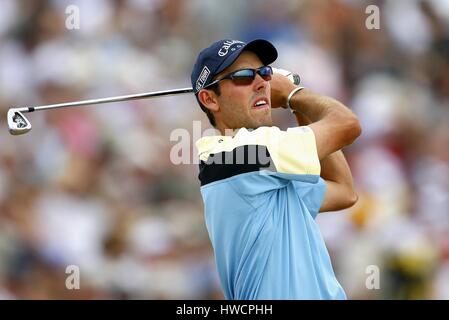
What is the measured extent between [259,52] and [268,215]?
59cm

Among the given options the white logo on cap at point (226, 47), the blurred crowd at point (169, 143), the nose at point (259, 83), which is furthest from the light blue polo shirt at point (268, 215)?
the blurred crowd at point (169, 143)

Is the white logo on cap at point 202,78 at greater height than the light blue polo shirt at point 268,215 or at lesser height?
greater

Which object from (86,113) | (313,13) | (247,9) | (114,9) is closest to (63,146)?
(86,113)

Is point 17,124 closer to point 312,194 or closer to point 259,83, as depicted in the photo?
point 259,83

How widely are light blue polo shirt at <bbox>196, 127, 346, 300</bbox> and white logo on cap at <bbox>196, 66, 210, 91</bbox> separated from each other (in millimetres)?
275

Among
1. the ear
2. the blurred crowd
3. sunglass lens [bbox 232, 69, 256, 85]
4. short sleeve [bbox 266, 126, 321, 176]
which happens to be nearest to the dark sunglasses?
sunglass lens [bbox 232, 69, 256, 85]

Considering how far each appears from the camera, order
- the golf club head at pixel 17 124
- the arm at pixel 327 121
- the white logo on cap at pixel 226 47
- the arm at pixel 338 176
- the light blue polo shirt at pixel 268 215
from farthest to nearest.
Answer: the golf club head at pixel 17 124 < the arm at pixel 338 176 < the white logo on cap at pixel 226 47 < the arm at pixel 327 121 < the light blue polo shirt at pixel 268 215

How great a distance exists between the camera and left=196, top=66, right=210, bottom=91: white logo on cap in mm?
2908

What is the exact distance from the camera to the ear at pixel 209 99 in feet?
9.60

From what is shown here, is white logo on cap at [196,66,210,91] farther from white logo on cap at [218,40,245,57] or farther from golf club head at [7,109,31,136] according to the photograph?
golf club head at [7,109,31,136]

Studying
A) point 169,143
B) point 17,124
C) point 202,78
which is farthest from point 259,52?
point 169,143

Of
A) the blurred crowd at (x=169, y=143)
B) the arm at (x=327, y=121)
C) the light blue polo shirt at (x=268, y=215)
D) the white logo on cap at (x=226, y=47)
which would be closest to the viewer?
the light blue polo shirt at (x=268, y=215)

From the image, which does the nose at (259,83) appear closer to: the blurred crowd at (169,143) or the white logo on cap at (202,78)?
the white logo on cap at (202,78)
